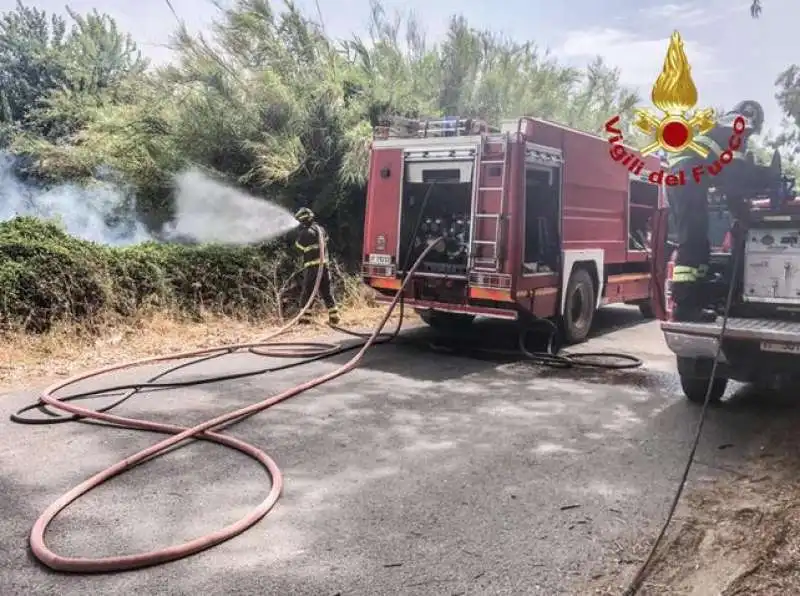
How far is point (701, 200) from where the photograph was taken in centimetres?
536

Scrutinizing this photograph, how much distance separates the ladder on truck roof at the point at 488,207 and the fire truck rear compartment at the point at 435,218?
475 mm

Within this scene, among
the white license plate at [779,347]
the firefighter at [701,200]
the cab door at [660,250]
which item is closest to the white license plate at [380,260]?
the cab door at [660,250]

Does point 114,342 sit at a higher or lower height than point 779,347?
lower

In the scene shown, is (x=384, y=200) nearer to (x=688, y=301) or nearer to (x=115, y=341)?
(x=115, y=341)

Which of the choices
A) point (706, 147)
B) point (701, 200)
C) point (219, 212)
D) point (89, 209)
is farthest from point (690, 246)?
point (89, 209)

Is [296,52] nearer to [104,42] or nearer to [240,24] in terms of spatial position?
[240,24]

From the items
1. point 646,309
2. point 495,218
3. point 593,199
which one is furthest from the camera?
point 646,309

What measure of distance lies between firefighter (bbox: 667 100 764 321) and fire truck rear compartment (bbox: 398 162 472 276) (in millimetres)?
2750

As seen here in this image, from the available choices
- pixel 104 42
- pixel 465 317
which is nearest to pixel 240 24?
pixel 465 317

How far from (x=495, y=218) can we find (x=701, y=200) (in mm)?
2279

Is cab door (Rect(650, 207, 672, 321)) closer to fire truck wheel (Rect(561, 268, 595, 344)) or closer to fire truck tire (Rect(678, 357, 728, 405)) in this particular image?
fire truck tire (Rect(678, 357, 728, 405))

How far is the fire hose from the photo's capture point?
3.07m

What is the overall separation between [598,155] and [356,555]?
675cm

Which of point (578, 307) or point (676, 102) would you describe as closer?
point (676, 102)
